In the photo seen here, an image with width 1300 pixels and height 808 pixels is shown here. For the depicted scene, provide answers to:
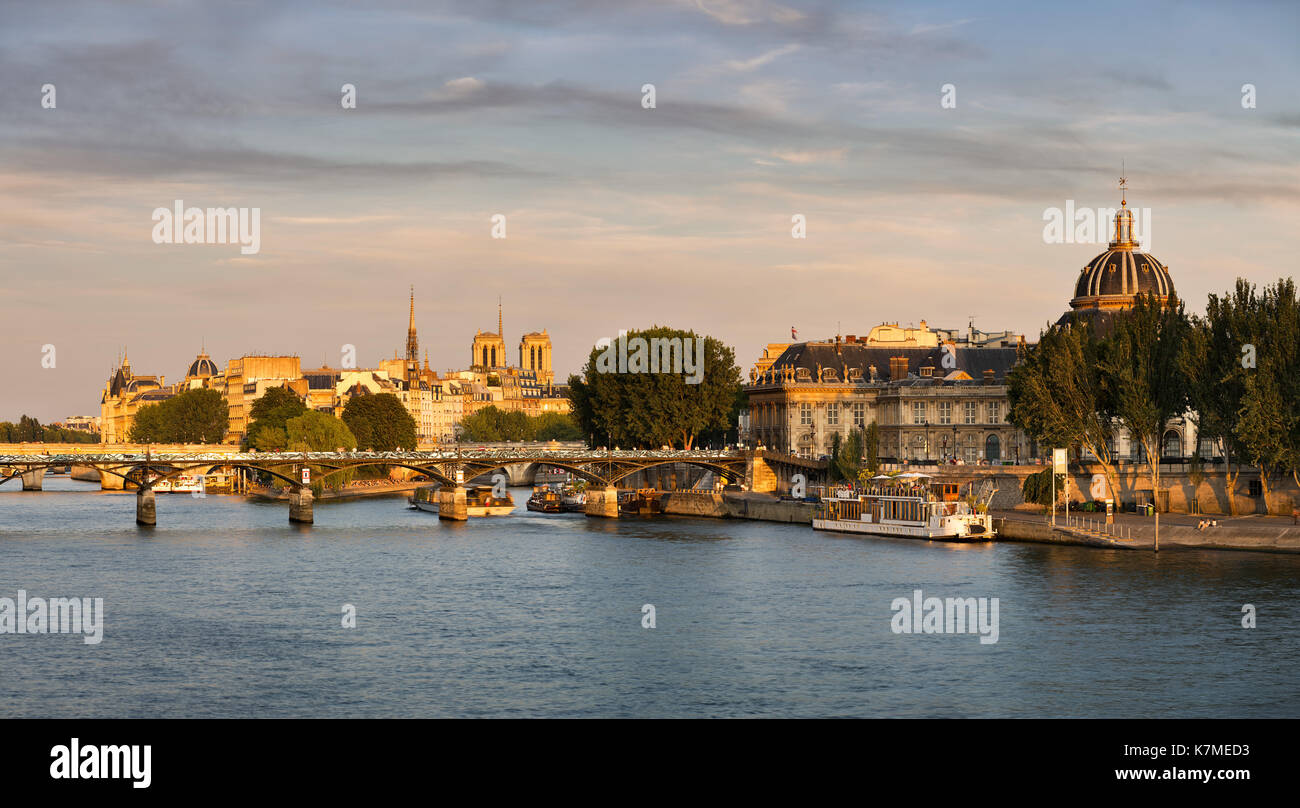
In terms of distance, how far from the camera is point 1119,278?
11138 centimetres

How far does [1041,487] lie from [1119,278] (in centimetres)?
3263

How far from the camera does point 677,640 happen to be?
45.9 metres

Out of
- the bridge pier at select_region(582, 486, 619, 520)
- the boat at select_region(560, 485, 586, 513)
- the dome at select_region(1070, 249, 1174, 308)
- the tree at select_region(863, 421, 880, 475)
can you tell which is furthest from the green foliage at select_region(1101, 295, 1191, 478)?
the boat at select_region(560, 485, 586, 513)

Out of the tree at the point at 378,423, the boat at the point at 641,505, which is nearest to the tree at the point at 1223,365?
the boat at the point at 641,505

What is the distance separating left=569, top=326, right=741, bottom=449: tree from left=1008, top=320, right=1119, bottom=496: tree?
119ft

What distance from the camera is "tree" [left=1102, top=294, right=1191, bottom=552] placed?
254 feet

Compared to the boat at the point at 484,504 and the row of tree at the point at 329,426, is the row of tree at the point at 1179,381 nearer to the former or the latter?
the boat at the point at 484,504

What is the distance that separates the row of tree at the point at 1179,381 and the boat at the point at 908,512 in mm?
5834

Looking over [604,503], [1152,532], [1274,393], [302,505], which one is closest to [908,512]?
[1152,532]

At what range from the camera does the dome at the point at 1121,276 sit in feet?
365
